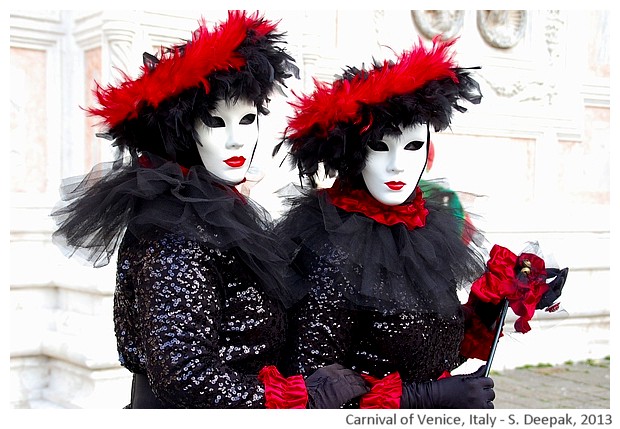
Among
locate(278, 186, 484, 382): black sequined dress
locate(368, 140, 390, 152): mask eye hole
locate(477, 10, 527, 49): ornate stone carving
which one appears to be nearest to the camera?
locate(278, 186, 484, 382): black sequined dress

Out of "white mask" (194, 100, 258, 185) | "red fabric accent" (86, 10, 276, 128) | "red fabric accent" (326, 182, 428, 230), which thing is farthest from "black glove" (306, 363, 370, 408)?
"red fabric accent" (86, 10, 276, 128)

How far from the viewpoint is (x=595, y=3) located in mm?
6922

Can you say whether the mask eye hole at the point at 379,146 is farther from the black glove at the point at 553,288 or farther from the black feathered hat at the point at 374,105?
the black glove at the point at 553,288

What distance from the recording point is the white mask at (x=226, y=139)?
2.26 meters

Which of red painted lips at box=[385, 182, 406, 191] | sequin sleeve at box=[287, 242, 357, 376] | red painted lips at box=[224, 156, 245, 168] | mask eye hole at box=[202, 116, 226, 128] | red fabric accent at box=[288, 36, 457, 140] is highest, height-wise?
red fabric accent at box=[288, 36, 457, 140]

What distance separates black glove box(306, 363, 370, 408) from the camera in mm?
2186

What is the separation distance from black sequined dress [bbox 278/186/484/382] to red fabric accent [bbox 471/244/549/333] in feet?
0.48

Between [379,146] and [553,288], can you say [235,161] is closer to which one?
[379,146]

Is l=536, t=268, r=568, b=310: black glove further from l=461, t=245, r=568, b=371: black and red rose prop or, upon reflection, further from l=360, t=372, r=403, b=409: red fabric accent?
l=360, t=372, r=403, b=409: red fabric accent

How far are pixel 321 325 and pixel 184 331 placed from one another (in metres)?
0.46

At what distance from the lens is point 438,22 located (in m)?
6.20
